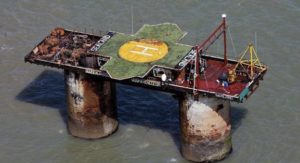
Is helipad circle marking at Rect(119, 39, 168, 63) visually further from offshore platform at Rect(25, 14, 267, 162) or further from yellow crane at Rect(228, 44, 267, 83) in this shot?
yellow crane at Rect(228, 44, 267, 83)

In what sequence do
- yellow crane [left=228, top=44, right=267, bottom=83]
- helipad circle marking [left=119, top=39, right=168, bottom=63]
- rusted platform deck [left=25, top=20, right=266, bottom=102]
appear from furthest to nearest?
helipad circle marking [left=119, top=39, right=168, bottom=63] → yellow crane [left=228, top=44, right=267, bottom=83] → rusted platform deck [left=25, top=20, right=266, bottom=102]

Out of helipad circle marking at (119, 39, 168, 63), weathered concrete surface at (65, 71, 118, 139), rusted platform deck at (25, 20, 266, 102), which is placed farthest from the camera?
weathered concrete surface at (65, 71, 118, 139)

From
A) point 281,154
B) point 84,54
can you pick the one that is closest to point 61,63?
point 84,54

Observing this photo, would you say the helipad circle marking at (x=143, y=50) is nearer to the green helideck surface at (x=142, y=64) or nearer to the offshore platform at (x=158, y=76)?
the offshore platform at (x=158, y=76)

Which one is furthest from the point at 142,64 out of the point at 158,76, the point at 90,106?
the point at 90,106

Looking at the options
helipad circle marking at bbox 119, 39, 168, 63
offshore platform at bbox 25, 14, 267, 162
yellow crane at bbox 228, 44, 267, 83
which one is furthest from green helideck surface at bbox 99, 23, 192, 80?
yellow crane at bbox 228, 44, 267, 83

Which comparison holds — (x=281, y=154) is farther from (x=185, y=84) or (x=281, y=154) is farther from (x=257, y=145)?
(x=185, y=84)

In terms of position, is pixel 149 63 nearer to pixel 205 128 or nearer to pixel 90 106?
pixel 205 128
